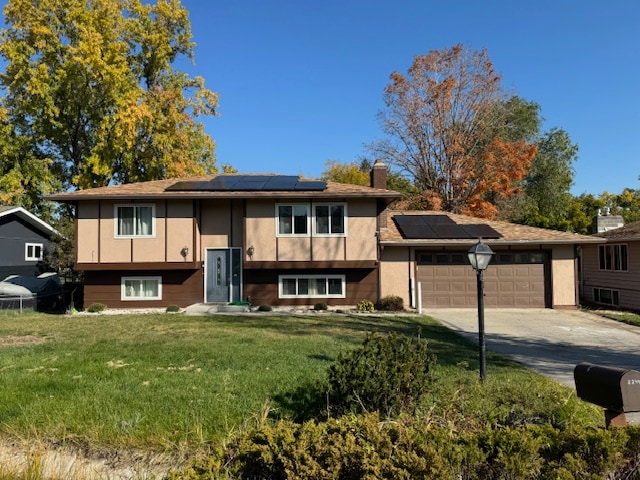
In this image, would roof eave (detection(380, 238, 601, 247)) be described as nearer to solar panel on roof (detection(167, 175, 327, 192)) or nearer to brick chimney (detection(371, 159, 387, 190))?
brick chimney (detection(371, 159, 387, 190))

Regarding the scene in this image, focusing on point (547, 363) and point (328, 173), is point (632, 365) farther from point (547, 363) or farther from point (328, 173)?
point (328, 173)

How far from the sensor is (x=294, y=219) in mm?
16359

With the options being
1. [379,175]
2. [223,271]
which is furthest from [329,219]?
[223,271]

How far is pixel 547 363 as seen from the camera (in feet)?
27.2

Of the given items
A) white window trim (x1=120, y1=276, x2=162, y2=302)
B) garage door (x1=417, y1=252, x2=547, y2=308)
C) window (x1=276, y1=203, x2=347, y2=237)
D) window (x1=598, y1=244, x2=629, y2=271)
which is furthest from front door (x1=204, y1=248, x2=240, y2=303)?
window (x1=598, y1=244, x2=629, y2=271)

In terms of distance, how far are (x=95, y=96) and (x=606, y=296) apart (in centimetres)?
2984

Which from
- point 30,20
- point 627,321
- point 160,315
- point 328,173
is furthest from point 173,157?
point 627,321

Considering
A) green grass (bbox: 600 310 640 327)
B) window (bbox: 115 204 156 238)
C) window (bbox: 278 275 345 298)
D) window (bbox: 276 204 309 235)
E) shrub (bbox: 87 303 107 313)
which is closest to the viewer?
green grass (bbox: 600 310 640 327)

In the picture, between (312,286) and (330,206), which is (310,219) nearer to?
(330,206)

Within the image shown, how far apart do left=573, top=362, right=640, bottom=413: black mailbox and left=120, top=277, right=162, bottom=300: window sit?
50.8 feet

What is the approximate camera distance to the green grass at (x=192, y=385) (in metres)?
4.48

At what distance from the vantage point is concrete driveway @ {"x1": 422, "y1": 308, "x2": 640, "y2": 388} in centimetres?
847

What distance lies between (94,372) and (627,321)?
1570cm

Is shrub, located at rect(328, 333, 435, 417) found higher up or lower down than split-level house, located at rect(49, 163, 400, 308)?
lower down
